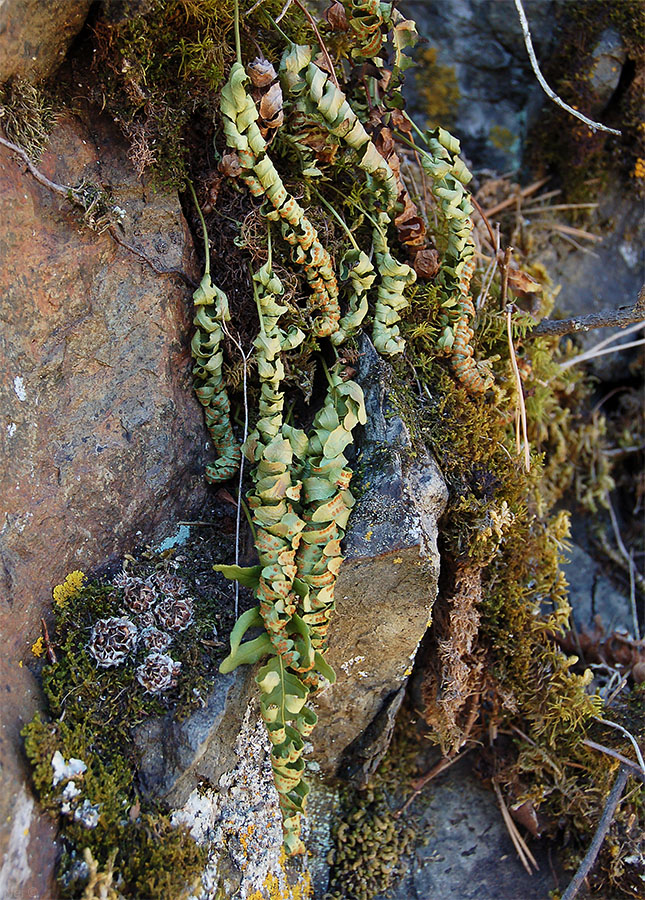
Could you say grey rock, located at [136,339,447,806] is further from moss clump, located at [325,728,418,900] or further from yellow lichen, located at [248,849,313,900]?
yellow lichen, located at [248,849,313,900]

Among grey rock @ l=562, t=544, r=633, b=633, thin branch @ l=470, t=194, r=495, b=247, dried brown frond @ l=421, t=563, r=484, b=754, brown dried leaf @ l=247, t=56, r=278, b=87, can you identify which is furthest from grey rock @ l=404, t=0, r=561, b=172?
dried brown frond @ l=421, t=563, r=484, b=754

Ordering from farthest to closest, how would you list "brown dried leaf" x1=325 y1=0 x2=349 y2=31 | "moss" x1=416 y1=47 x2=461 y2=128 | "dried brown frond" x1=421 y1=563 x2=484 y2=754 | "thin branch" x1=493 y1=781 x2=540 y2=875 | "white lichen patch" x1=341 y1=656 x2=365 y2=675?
"moss" x1=416 y1=47 x2=461 y2=128 < "thin branch" x1=493 y1=781 x2=540 y2=875 < "dried brown frond" x1=421 y1=563 x2=484 y2=754 < "white lichen patch" x1=341 y1=656 x2=365 y2=675 < "brown dried leaf" x1=325 y1=0 x2=349 y2=31

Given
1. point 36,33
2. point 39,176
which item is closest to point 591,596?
point 39,176

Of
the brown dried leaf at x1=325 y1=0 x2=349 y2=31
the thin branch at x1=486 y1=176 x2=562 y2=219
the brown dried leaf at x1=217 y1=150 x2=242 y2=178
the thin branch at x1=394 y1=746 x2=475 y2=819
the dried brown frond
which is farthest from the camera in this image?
the thin branch at x1=486 y1=176 x2=562 y2=219

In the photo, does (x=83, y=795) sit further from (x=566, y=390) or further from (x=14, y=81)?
(x=566, y=390)

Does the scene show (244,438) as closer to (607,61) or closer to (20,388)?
(20,388)

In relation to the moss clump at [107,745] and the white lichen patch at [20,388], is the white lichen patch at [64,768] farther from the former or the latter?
the white lichen patch at [20,388]

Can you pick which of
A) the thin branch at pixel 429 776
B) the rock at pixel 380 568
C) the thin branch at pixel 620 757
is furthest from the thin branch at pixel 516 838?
the rock at pixel 380 568
